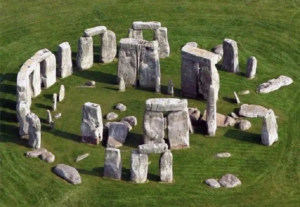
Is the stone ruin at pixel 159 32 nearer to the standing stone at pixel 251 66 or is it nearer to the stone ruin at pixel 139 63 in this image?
the stone ruin at pixel 139 63

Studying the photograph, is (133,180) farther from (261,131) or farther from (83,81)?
(83,81)

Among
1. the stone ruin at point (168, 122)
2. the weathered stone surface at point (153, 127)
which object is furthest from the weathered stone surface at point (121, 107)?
the weathered stone surface at point (153, 127)

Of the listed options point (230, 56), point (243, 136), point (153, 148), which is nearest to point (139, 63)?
point (230, 56)

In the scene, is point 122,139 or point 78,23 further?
point 78,23

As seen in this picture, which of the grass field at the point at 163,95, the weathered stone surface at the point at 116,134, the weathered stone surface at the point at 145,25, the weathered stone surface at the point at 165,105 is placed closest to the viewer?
the grass field at the point at 163,95

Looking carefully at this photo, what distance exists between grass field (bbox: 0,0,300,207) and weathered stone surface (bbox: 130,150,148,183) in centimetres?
31

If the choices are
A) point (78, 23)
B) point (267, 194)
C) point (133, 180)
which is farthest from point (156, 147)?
point (78, 23)

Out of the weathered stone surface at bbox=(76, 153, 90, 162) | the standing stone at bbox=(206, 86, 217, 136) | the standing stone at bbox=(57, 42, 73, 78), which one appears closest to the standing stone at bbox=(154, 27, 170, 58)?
the standing stone at bbox=(57, 42, 73, 78)

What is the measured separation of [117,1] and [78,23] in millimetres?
3337

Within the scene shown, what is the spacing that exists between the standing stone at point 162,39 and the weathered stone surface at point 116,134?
28.1 ft

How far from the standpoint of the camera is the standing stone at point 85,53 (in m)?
45.6

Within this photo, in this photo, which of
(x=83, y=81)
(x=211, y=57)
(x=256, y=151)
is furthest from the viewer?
(x=83, y=81)

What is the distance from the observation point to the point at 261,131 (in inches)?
1578

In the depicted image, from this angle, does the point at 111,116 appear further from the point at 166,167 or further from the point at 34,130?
the point at 166,167
